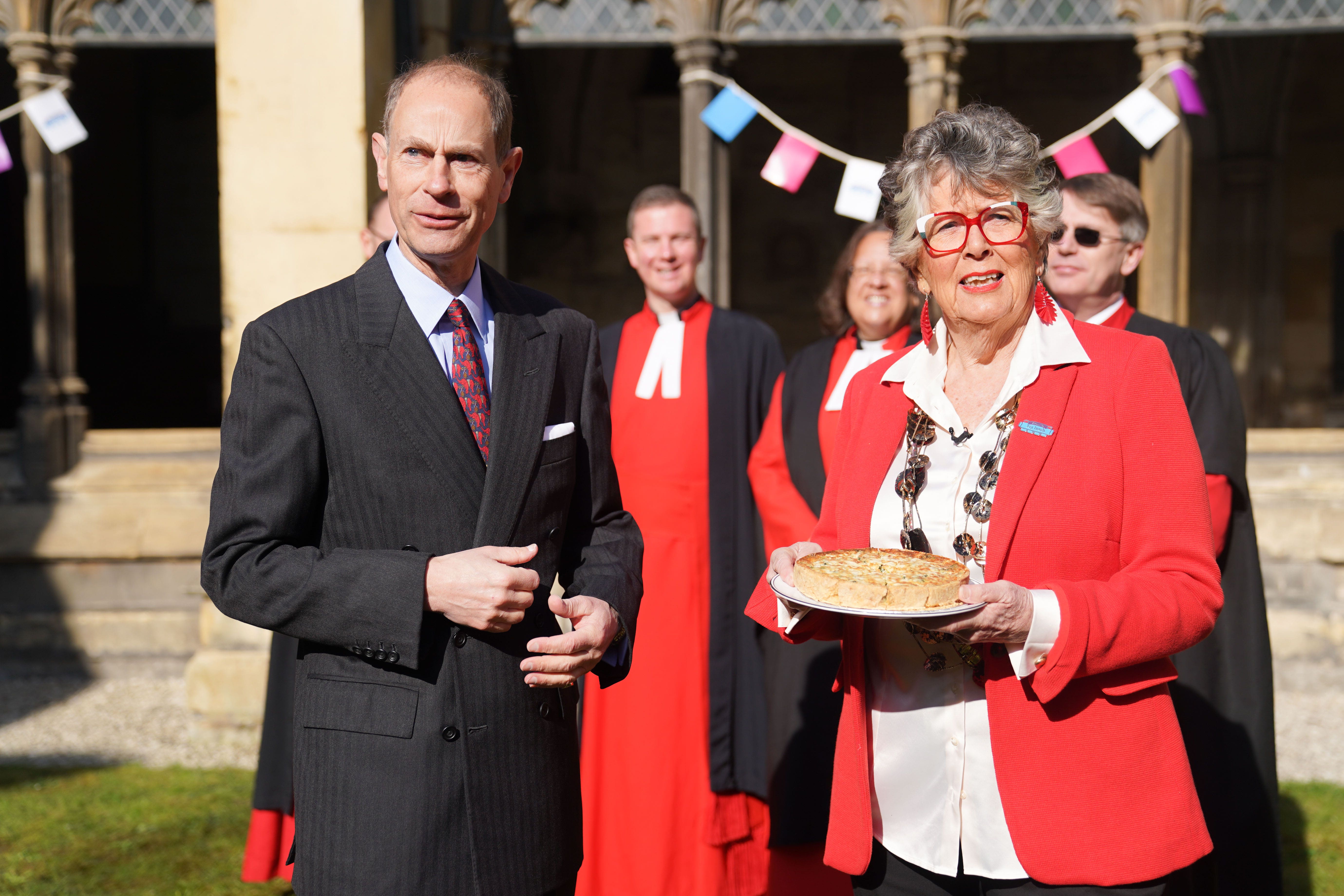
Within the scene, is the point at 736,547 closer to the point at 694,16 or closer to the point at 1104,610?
the point at 1104,610

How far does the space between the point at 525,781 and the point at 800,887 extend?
6.75 feet

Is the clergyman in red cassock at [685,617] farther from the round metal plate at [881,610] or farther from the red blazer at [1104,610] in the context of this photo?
the round metal plate at [881,610]

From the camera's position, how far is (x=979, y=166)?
1945mm

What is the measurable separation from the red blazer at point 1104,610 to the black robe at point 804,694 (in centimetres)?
160

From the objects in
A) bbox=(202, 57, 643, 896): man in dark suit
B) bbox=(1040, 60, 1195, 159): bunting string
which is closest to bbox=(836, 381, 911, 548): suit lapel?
bbox=(202, 57, 643, 896): man in dark suit

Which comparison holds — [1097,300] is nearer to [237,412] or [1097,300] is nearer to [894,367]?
[894,367]

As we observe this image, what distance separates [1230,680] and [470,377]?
7.59 ft

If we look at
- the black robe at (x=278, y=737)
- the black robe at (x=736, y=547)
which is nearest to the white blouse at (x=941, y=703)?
the black robe at (x=736, y=547)

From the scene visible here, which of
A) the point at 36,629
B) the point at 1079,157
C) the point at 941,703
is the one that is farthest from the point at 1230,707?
the point at 36,629

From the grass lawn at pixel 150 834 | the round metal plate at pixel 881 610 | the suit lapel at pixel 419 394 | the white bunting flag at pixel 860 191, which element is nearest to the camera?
the round metal plate at pixel 881 610

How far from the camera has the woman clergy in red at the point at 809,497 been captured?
361cm

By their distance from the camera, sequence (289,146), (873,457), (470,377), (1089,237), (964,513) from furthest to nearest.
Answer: (289,146) < (1089,237) < (873,457) < (964,513) < (470,377)

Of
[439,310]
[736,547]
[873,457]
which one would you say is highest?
[439,310]

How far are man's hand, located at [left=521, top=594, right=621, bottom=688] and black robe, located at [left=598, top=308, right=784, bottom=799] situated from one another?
6.53 ft
